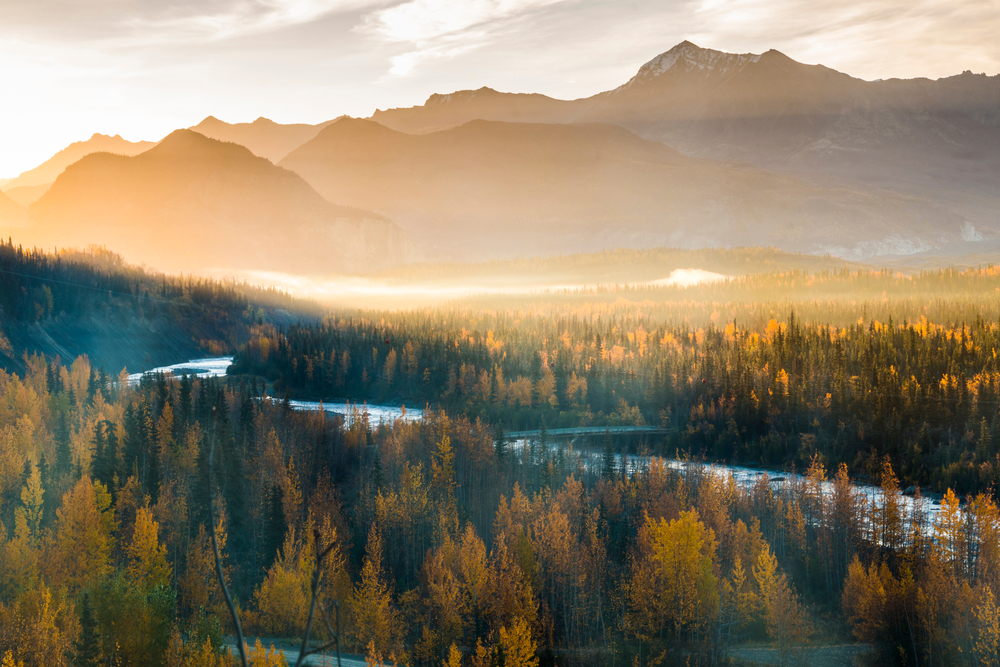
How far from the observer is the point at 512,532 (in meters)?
109

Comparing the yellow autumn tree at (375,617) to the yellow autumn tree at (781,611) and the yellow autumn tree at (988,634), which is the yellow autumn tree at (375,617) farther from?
the yellow autumn tree at (988,634)

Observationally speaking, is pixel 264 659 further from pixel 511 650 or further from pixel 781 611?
pixel 781 611

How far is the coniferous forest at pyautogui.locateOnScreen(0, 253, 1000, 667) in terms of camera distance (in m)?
88.5

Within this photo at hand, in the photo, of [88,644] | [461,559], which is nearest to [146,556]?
[88,644]

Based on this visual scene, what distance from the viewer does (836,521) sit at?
109 meters

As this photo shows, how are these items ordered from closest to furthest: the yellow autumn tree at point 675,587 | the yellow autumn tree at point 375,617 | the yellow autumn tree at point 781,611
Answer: the yellow autumn tree at point 781,611, the yellow autumn tree at point 375,617, the yellow autumn tree at point 675,587

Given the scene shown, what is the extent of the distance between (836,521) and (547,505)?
3736 cm

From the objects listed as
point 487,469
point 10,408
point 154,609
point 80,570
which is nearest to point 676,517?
point 487,469

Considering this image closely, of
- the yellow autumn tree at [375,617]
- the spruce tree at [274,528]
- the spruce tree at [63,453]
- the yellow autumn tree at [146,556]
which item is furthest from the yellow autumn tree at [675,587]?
the spruce tree at [63,453]

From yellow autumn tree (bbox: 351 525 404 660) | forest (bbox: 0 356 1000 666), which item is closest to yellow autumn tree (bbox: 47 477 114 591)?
forest (bbox: 0 356 1000 666)

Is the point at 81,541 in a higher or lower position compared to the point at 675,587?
higher

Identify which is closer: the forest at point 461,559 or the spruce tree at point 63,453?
the forest at point 461,559

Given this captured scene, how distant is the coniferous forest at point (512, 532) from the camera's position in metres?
88.5

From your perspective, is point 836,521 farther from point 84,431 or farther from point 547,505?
point 84,431
